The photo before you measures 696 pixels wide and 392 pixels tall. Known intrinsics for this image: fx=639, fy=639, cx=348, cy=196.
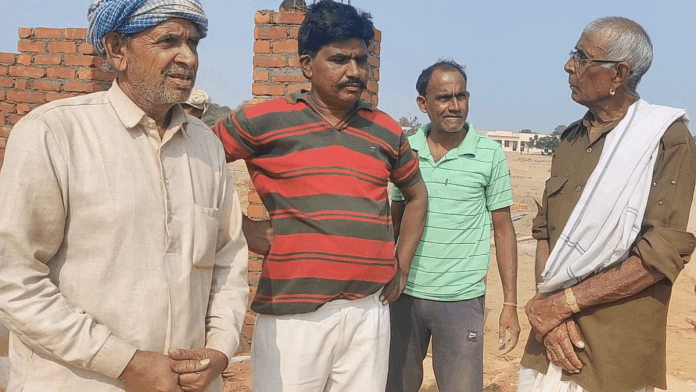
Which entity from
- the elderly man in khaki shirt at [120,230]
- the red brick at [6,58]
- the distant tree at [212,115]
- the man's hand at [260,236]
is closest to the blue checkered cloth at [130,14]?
the elderly man in khaki shirt at [120,230]

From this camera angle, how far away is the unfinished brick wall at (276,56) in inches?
173

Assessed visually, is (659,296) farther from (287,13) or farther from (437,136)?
(287,13)

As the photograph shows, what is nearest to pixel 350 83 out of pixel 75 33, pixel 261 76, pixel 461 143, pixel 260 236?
pixel 260 236

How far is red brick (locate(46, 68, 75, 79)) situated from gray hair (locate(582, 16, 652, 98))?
4.62 meters

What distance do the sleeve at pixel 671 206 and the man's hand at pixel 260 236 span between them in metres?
1.45

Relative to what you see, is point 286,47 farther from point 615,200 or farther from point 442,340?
point 615,200

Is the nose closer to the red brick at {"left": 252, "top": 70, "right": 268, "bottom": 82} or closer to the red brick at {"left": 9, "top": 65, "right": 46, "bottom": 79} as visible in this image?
the red brick at {"left": 252, "top": 70, "right": 268, "bottom": 82}

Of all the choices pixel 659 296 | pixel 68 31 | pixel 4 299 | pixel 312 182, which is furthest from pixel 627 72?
pixel 68 31

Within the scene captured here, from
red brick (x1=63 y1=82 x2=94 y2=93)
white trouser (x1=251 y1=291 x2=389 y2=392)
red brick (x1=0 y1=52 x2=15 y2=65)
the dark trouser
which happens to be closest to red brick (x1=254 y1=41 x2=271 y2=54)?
red brick (x1=63 y1=82 x2=94 y2=93)

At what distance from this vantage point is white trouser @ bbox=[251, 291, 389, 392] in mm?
2561

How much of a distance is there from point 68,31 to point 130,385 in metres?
4.76

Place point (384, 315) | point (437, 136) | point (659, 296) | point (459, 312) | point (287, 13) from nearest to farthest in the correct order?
point (659, 296), point (384, 315), point (459, 312), point (437, 136), point (287, 13)

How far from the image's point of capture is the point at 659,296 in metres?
2.54

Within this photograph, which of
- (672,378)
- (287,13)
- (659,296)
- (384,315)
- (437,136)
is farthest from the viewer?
(672,378)
